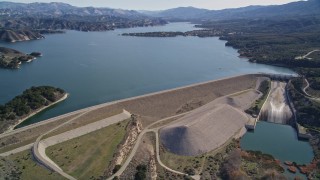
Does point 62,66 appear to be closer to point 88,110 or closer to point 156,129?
point 88,110

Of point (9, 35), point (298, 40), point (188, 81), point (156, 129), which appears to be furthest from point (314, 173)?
point (9, 35)

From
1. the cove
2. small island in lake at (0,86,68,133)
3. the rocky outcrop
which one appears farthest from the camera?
the rocky outcrop

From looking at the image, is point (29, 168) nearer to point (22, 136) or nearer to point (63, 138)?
point (63, 138)

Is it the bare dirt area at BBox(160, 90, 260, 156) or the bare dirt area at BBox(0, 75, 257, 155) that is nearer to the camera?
the bare dirt area at BBox(0, 75, 257, 155)

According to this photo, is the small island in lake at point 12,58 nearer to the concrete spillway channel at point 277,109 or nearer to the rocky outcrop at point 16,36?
the rocky outcrop at point 16,36

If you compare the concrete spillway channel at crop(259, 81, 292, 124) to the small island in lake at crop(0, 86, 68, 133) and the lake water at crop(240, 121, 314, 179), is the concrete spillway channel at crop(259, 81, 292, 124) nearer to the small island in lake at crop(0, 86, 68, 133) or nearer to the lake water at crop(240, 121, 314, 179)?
the lake water at crop(240, 121, 314, 179)

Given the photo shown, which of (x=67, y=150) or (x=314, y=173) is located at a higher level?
(x=67, y=150)

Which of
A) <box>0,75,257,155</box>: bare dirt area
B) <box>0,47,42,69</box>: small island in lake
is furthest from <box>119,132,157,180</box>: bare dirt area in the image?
<box>0,47,42,69</box>: small island in lake
